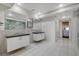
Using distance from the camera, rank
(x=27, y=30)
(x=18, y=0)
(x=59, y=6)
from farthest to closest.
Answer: (x=27, y=30), (x=59, y=6), (x=18, y=0)

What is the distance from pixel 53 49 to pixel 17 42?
1076 millimetres

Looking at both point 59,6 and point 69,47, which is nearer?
point 59,6

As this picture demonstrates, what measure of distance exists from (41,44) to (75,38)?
0.92m

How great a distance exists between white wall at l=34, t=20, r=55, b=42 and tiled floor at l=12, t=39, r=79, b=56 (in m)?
0.17

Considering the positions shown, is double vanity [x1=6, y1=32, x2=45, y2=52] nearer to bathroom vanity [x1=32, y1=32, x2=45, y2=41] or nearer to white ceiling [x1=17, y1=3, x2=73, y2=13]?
bathroom vanity [x1=32, y1=32, x2=45, y2=41]

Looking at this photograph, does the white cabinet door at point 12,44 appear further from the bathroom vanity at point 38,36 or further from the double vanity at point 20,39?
the bathroom vanity at point 38,36

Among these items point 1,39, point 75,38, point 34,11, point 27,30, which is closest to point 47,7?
point 34,11

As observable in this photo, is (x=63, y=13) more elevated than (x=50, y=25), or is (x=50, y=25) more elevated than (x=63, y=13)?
(x=63, y=13)

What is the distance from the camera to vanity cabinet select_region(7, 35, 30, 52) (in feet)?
7.82

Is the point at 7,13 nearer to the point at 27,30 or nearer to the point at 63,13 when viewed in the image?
the point at 27,30

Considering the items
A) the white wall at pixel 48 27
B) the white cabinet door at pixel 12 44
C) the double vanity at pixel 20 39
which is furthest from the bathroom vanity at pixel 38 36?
the white cabinet door at pixel 12 44

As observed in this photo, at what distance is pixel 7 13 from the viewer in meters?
2.37

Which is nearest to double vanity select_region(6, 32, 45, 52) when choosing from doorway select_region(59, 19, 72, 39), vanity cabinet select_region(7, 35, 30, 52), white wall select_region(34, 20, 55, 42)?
vanity cabinet select_region(7, 35, 30, 52)

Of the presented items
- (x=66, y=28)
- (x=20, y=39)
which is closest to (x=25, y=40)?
(x=20, y=39)
